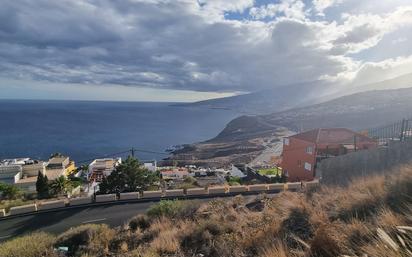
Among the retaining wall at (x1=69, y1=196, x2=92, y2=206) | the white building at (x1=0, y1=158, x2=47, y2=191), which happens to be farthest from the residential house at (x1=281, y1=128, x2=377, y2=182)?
the white building at (x1=0, y1=158, x2=47, y2=191)

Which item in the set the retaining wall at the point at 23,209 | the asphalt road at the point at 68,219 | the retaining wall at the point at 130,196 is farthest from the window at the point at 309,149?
the retaining wall at the point at 23,209

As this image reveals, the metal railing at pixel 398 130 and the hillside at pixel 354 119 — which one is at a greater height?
the metal railing at pixel 398 130

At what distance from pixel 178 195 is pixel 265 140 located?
90811 mm

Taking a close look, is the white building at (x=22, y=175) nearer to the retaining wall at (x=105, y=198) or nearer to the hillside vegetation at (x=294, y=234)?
the retaining wall at (x=105, y=198)

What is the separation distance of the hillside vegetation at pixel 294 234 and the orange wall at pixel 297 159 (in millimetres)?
21733

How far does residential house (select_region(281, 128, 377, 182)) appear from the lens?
2906 centimetres

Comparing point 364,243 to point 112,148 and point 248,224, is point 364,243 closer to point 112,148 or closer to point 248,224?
point 248,224

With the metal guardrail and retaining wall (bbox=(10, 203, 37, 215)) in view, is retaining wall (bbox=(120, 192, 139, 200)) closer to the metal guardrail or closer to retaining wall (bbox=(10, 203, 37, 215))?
the metal guardrail

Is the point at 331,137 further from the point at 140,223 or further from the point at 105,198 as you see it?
the point at 140,223

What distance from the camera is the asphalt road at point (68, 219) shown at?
45.4ft

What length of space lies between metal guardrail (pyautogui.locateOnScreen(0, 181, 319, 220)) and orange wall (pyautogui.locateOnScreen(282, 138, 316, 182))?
11.4 m

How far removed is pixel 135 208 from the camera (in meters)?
16.6

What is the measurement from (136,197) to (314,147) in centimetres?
1809

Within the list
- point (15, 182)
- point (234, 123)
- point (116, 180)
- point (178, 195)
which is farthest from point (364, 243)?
point (234, 123)
